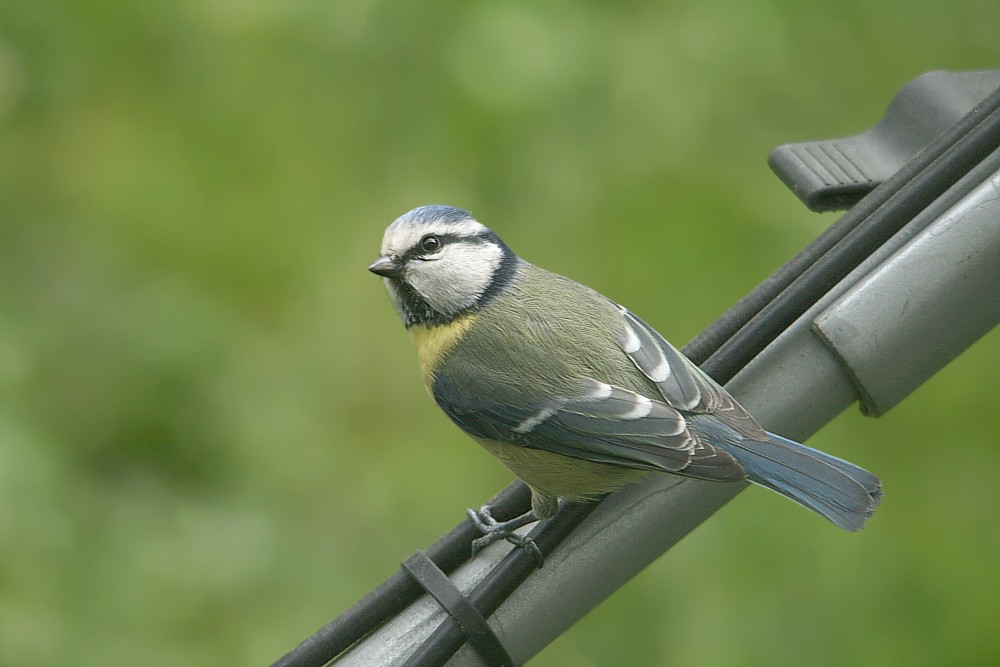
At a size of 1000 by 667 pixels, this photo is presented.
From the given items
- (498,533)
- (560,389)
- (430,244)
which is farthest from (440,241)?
(498,533)

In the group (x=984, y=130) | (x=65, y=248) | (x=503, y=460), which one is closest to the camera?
(x=984, y=130)

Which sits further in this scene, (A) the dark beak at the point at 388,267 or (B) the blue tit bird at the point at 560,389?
(A) the dark beak at the point at 388,267

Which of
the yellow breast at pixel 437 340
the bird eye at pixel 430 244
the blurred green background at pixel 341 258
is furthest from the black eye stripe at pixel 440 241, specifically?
the blurred green background at pixel 341 258

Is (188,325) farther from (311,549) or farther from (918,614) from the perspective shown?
(918,614)

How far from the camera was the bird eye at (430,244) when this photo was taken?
188cm

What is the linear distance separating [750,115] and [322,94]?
119cm

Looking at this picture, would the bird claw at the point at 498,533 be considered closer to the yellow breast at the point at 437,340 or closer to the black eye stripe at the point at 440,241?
the yellow breast at the point at 437,340

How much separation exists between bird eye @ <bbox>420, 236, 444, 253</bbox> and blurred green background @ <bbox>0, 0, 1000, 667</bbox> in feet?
3.18

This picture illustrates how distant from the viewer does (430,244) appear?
1889 mm

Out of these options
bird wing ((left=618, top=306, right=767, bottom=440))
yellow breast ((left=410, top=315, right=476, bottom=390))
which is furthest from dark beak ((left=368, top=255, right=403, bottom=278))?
bird wing ((left=618, top=306, right=767, bottom=440))

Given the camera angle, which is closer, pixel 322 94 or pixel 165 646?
pixel 165 646

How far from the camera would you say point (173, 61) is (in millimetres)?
3039

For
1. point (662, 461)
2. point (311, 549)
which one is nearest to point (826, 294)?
point (662, 461)

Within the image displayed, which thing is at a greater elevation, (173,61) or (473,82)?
(173,61)
